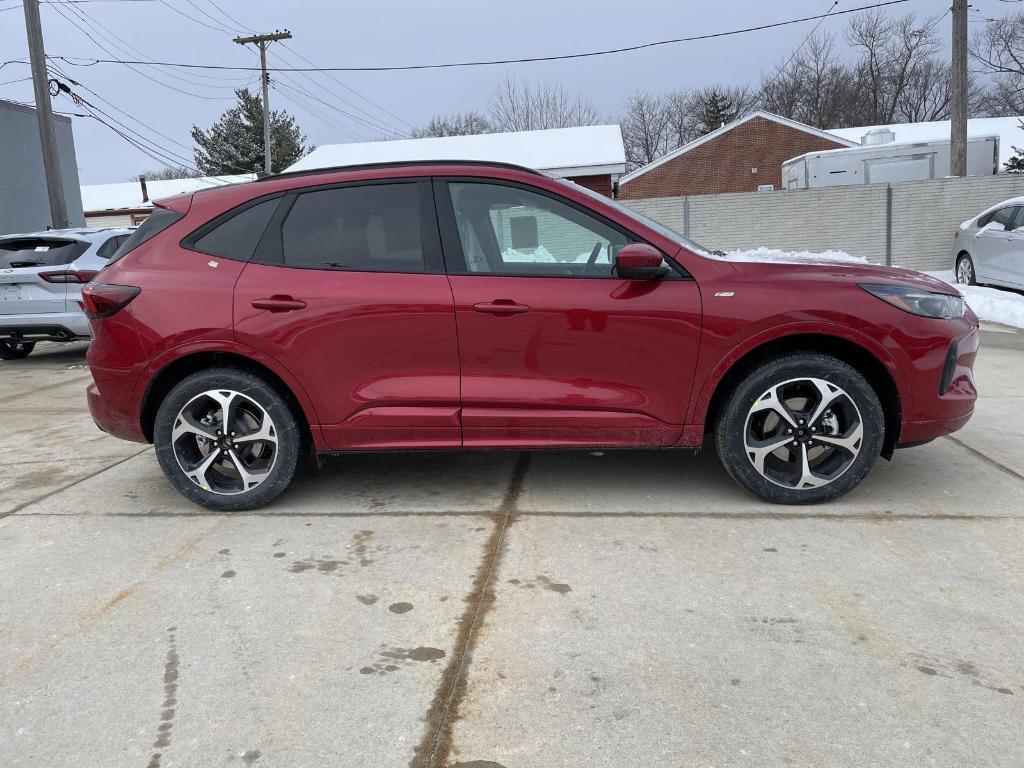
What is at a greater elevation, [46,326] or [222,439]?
[46,326]

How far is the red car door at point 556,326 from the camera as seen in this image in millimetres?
3707

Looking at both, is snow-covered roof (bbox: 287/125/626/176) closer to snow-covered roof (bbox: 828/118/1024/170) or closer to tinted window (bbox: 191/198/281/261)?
snow-covered roof (bbox: 828/118/1024/170)

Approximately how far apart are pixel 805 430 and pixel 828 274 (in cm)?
76

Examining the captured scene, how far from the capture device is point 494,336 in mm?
3758

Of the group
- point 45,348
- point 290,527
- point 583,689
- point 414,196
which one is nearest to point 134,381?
point 290,527

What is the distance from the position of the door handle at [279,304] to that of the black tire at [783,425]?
2144 millimetres

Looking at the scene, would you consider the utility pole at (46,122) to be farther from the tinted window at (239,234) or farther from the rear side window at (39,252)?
the tinted window at (239,234)

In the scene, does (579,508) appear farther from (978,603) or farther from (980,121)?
(980,121)

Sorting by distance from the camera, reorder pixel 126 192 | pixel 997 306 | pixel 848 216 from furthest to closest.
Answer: pixel 126 192 < pixel 848 216 < pixel 997 306

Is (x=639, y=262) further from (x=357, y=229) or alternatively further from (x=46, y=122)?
(x=46, y=122)

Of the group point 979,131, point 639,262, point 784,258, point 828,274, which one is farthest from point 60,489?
point 979,131

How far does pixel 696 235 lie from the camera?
18094mm

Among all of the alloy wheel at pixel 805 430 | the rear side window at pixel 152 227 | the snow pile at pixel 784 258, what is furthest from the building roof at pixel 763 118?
the rear side window at pixel 152 227

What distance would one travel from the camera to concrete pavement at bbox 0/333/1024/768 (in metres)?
2.21
